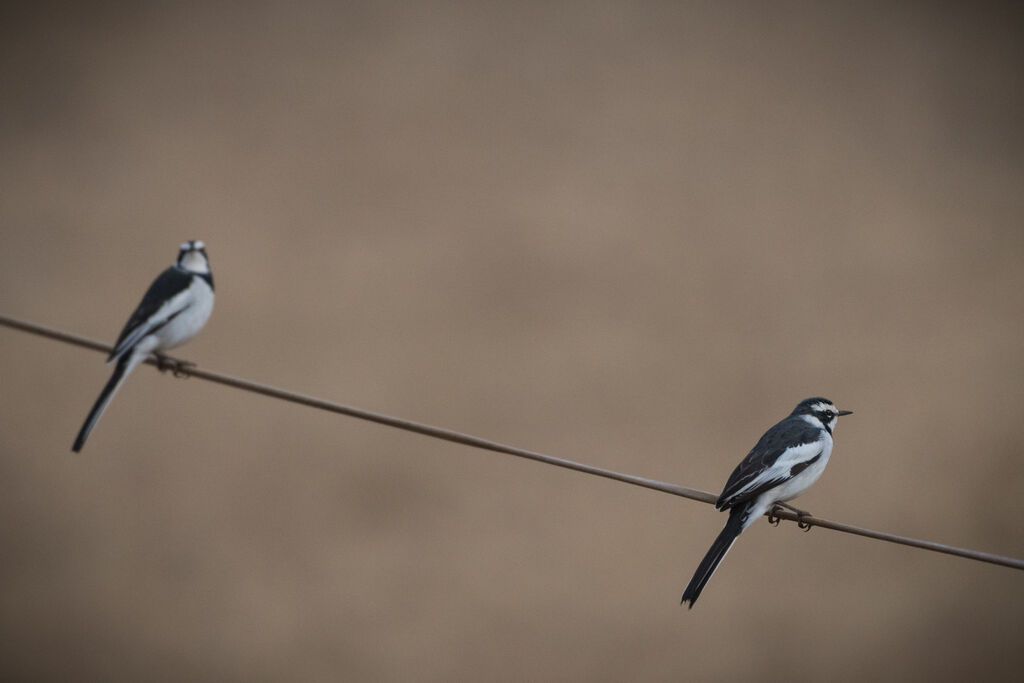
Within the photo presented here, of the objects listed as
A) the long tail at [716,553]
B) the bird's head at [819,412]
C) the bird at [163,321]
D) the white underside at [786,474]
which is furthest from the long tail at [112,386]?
the bird's head at [819,412]

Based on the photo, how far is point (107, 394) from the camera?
3840 mm

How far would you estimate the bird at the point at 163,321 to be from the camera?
4.00 meters


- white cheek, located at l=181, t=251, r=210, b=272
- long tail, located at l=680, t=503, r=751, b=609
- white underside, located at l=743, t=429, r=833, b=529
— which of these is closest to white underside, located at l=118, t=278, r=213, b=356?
white cheek, located at l=181, t=251, r=210, b=272

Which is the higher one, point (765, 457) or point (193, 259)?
point (193, 259)

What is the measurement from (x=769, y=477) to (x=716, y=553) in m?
0.44

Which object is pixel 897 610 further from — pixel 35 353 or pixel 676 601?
pixel 35 353

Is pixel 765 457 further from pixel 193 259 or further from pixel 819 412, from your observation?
pixel 193 259

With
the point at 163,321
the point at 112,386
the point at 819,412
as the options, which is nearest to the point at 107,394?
the point at 112,386

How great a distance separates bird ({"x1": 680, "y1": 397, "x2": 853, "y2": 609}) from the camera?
393cm

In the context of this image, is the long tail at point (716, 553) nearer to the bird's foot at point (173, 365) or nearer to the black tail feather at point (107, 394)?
the bird's foot at point (173, 365)

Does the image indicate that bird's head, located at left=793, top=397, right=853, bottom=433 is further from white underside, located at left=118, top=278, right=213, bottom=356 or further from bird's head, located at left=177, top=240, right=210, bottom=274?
bird's head, located at left=177, top=240, right=210, bottom=274

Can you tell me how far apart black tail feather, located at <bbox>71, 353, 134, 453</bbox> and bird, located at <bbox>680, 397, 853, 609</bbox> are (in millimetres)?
2384

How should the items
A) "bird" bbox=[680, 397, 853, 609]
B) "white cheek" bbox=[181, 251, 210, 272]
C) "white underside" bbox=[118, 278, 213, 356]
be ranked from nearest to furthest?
"bird" bbox=[680, 397, 853, 609] → "white underside" bbox=[118, 278, 213, 356] → "white cheek" bbox=[181, 251, 210, 272]

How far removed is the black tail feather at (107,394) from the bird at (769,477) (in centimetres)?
238
